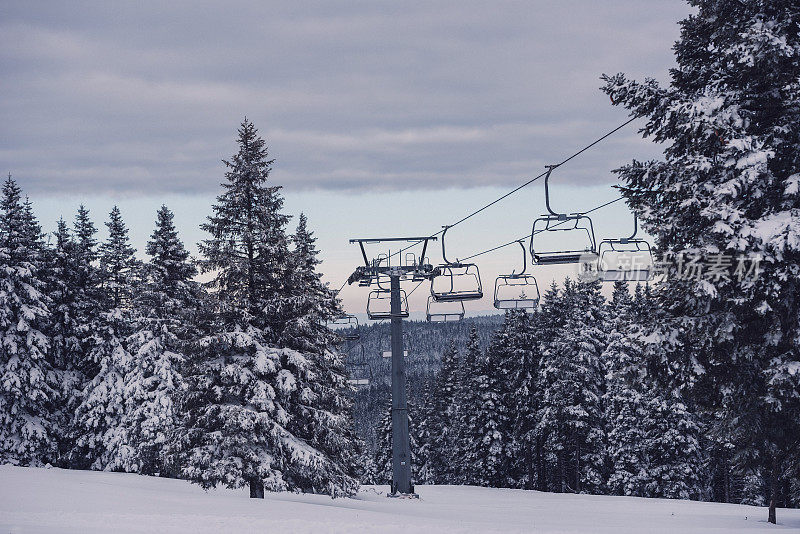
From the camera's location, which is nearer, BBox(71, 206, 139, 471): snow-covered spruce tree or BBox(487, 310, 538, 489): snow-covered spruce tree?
BBox(71, 206, 139, 471): snow-covered spruce tree

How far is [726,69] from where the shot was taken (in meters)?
17.9

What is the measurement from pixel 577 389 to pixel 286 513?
109 feet

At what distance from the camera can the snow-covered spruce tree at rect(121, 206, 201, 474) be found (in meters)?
35.5

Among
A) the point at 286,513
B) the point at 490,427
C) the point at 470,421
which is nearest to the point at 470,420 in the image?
the point at 470,421

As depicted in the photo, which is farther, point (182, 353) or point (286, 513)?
point (182, 353)

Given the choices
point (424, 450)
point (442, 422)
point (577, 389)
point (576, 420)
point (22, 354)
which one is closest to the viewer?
point (22, 354)

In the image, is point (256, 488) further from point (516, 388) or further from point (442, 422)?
point (442, 422)

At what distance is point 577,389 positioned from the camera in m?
49.8

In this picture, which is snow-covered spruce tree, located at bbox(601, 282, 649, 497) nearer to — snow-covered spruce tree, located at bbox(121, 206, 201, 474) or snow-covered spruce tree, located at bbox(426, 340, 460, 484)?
snow-covered spruce tree, located at bbox(426, 340, 460, 484)

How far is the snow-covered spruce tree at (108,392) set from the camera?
37062 mm

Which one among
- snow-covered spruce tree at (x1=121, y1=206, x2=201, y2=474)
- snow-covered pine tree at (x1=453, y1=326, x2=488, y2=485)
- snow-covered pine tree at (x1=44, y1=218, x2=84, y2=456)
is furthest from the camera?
snow-covered pine tree at (x1=453, y1=326, x2=488, y2=485)

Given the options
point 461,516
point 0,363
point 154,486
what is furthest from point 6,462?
point 461,516

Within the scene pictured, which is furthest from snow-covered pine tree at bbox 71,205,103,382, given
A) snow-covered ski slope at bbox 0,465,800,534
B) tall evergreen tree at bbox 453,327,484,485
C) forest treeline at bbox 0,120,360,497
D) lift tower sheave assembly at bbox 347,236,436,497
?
tall evergreen tree at bbox 453,327,484,485

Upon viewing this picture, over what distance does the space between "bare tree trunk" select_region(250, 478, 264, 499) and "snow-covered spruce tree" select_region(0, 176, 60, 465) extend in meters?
16.8
